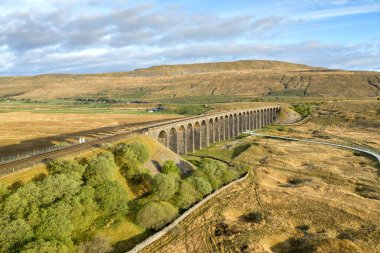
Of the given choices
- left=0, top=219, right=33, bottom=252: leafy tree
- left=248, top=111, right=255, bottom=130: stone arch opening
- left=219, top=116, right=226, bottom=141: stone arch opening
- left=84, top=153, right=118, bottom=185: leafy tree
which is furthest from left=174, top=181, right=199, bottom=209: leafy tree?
left=248, top=111, right=255, bottom=130: stone arch opening

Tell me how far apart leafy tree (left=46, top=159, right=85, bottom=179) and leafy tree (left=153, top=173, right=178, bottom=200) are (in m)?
9.49

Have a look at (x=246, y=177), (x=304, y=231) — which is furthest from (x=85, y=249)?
(x=246, y=177)

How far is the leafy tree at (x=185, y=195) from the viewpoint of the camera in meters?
42.6

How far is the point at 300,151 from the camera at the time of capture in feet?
280

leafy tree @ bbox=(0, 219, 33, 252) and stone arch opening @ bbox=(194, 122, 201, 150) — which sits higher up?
leafy tree @ bbox=(0, 219, 33, 252)

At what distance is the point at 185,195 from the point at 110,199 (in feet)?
35.2

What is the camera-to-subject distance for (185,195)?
1694 inches

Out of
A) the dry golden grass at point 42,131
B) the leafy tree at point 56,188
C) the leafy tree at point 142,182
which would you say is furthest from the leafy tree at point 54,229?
the dry golden grass at point 42,131

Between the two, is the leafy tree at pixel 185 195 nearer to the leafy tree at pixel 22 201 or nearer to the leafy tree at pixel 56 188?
the leafy tree at pixel 56 188

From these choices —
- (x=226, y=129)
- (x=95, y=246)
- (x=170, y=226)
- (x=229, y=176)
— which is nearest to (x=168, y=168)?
(x=229, y=176)

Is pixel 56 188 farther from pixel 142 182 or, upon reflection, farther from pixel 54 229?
pixel 142 182

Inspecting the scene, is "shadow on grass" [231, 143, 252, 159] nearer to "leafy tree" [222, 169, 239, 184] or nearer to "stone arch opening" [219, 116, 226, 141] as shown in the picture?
"stone arch opening" [219, 116, 226, 141]

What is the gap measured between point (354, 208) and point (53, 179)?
39441 mm

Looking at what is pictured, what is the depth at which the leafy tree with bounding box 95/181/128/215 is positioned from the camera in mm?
36219
